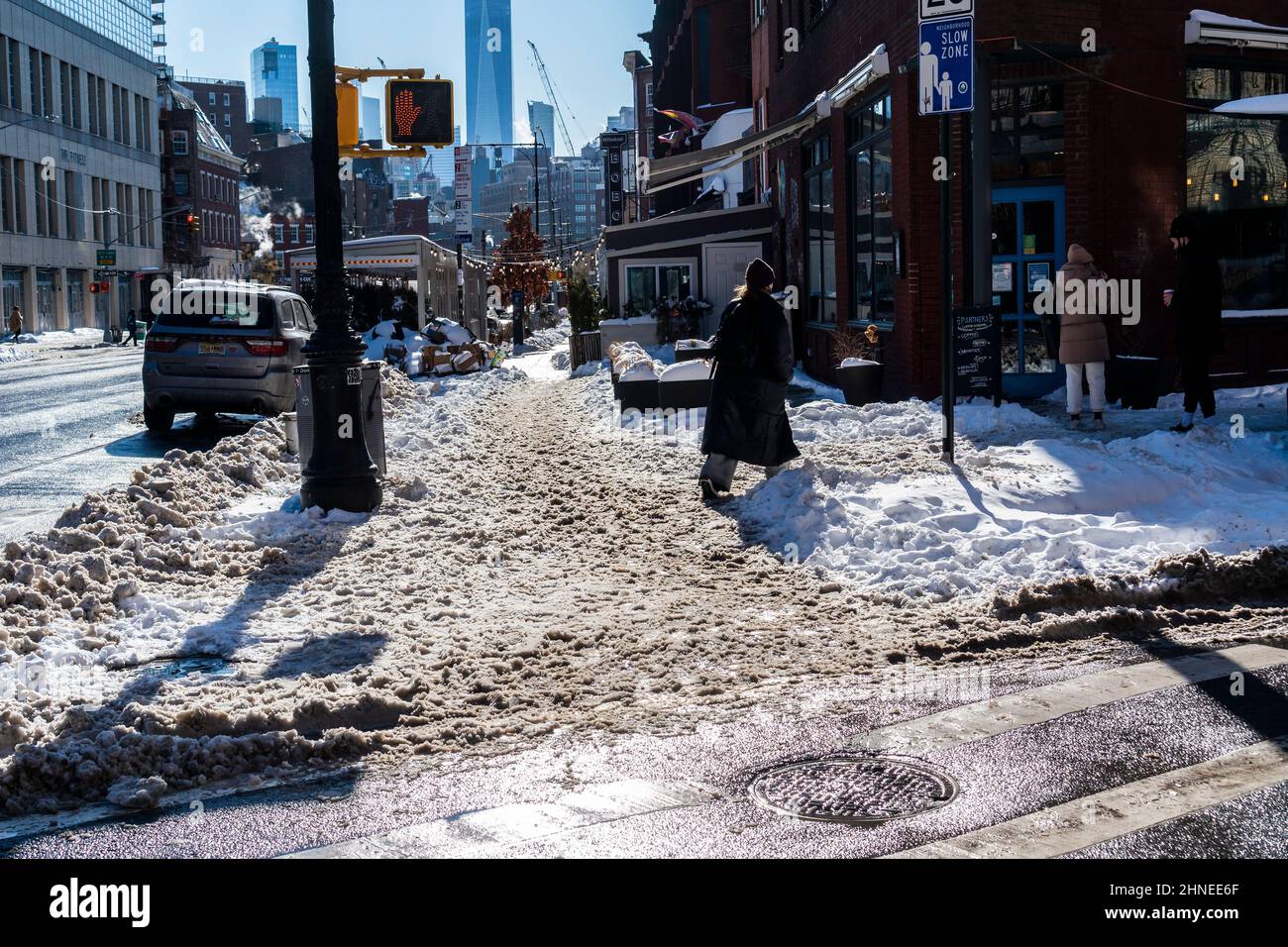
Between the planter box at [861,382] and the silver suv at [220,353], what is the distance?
6.84 meters

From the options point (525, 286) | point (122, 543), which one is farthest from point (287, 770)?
point (525, 286)

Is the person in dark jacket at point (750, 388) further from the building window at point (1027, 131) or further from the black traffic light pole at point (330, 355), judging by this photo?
the building window at point (1027, 131)

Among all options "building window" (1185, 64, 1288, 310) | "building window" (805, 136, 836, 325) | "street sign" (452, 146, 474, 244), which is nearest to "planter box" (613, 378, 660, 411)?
"building window" (805, 136, 836, 325)

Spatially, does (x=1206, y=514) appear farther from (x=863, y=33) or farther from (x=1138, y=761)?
(x=863, y=33)

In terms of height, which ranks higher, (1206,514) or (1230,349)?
(1230,349)

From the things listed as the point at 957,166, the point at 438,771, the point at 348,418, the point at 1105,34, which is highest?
the point at 1105,34

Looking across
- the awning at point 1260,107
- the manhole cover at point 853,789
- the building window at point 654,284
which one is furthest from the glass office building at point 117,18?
the manhole cover at point 853,789

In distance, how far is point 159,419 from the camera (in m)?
17.0

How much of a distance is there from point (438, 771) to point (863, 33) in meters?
15.7

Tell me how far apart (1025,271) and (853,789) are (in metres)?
12.7

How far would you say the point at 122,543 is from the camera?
8.10 metres

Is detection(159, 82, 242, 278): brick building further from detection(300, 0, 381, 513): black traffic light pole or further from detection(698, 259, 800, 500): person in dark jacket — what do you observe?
detection(698, 259, 800, 500): person in dark jacket

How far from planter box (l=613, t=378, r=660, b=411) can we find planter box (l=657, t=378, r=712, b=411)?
11.7 inches

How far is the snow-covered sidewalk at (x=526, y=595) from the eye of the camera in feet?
17.5
